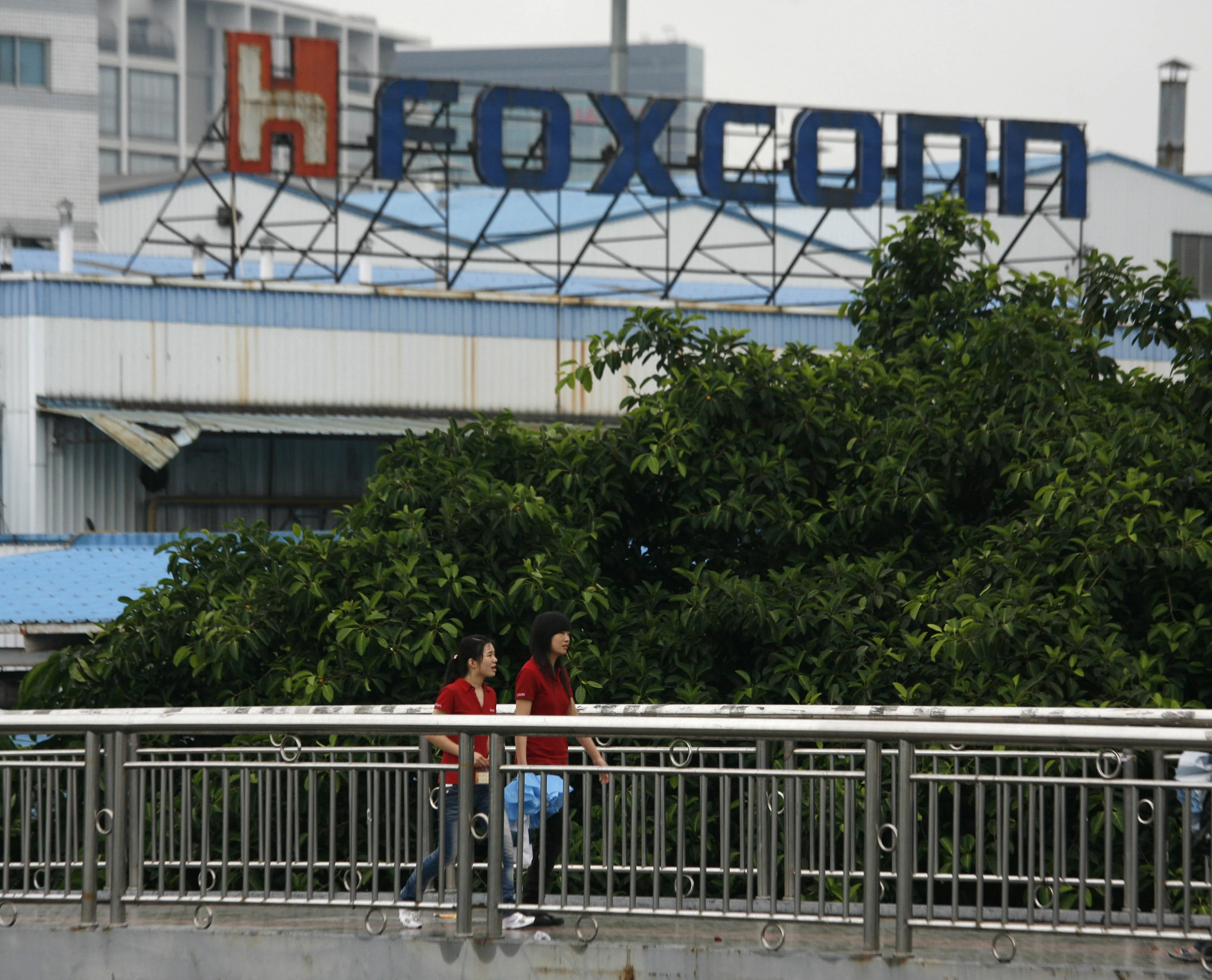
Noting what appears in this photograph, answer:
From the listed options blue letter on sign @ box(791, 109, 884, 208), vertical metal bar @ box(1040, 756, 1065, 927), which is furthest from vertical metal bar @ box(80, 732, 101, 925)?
blue letter on sign @ box(791, 109, 884, 208)

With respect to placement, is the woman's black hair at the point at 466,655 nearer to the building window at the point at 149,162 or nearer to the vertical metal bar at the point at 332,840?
the vertical metal bar at the point at 332,840

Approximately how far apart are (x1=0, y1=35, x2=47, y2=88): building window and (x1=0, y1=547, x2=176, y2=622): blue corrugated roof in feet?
102

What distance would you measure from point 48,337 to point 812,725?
18.4 metres

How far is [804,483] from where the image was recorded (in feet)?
35.2

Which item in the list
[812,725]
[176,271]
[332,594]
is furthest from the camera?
[176,271]

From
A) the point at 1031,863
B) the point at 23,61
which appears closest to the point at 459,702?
the point at 1031,863

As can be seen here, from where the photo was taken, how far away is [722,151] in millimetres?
26719

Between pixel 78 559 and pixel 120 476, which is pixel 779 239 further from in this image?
pixel 78 559

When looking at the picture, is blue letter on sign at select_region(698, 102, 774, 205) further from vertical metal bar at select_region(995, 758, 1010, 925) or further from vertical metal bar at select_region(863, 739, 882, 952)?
vertical metal bar at select_region(863, 739, 882, 952)

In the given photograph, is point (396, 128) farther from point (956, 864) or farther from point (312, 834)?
point (956, 864)

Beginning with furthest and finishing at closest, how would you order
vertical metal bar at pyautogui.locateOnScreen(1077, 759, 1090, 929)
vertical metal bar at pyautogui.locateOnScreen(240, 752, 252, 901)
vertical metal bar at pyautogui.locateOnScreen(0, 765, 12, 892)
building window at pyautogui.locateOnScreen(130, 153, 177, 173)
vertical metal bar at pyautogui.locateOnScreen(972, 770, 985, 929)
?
building window at pyautogui.locateOnScreen(130, 153, 177, 173) → vertical metal bar at pyautogui.locateOnScreen(0, 765, 12, 892) → vertical metal bar at pyautogui.locateOnScreen(240, 752, 252, 901) → vertical metal bar at pyautogui.locateOnScreen(972, 770, 985, 929) → vertical metal bar at pyautogui.locateOnScreen(1077, 759, 1090, 929)

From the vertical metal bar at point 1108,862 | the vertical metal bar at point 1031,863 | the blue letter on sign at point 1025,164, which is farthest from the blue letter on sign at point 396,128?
the vertical metal bar at point 1108,862

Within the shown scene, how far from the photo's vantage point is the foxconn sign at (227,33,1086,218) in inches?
965

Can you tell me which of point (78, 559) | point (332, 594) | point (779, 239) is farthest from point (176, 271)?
point (332, 594)
